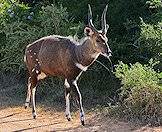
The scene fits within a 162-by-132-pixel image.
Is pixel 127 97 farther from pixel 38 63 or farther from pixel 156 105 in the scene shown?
pixel 38 63

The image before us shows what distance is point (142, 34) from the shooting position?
9.23 m

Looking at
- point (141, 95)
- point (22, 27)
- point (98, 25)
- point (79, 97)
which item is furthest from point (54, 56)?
point (22, 27)

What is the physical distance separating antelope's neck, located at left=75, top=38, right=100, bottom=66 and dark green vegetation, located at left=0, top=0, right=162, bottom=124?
717mm

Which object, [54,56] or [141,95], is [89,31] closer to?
[54,56]

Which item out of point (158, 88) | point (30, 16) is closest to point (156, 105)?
point (158, 88)

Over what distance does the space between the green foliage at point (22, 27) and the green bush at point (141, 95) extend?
2.30 metres

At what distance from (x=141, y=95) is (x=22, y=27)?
12.8 feet

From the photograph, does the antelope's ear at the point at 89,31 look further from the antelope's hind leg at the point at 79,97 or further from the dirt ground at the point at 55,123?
the dirt ground at the point at 55,123

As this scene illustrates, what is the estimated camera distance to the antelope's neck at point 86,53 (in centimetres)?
810

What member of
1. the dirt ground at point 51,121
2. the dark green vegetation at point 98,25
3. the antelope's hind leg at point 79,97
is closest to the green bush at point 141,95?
the dark green vegetation at point 98,25

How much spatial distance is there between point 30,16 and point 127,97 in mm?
3799

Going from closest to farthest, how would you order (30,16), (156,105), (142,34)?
(156,105) < (142,34) < (30,16)

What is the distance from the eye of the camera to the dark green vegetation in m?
9.30

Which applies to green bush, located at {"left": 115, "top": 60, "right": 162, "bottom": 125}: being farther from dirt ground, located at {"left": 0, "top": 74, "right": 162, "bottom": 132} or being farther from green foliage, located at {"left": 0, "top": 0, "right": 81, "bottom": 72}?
green foliage, located at {"left": 0, "top": 0, "right": 81, "bottom": 72}
